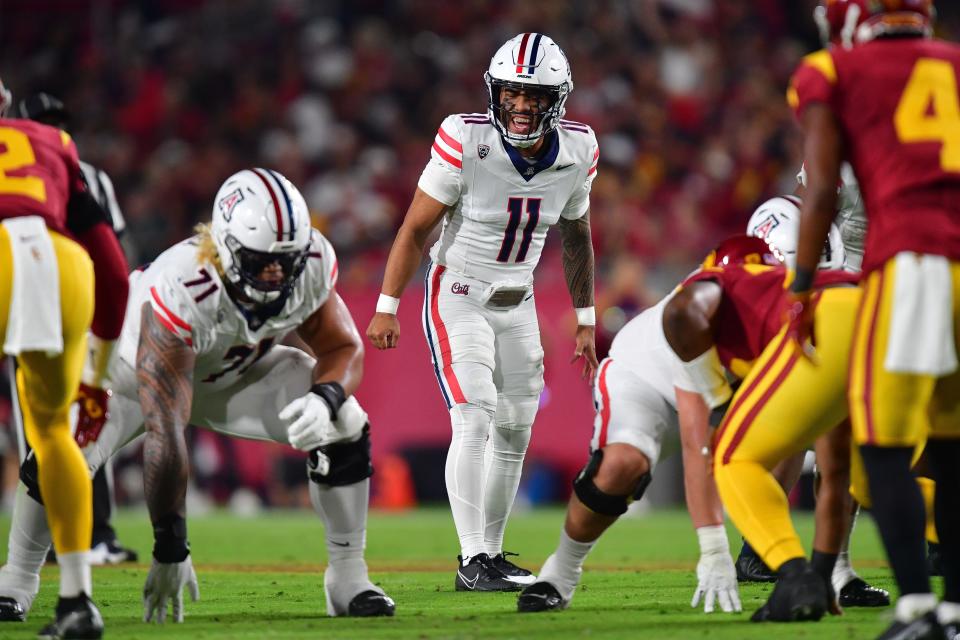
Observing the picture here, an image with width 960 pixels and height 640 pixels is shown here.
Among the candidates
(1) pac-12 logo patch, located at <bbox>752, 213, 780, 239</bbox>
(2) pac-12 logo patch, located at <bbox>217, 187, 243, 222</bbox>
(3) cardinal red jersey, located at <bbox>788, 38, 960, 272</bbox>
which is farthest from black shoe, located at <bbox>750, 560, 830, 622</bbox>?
(1) pac-12 logo patch, located at <bbox>752, 213, 780, 239</bbox>

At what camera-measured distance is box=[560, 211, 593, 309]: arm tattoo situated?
6086mm

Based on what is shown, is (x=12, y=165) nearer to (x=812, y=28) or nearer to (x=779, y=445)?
(x=779, y=445)

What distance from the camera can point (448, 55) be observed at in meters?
13.7

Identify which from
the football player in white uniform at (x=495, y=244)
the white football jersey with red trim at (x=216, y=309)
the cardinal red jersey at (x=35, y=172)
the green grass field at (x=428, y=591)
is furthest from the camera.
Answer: the football player in white uniform at (x=495, y=244)

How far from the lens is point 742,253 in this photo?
4.70 m

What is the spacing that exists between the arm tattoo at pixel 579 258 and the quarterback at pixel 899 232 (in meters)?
2.56

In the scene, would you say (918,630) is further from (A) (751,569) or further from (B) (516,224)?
(B) (516,224)

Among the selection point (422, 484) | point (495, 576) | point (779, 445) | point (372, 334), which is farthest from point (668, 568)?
point (422, 484)

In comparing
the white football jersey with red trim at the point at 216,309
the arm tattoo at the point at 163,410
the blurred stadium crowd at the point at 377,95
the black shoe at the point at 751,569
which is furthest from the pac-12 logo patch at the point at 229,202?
the blurred stadium crowd at the point at 377,95

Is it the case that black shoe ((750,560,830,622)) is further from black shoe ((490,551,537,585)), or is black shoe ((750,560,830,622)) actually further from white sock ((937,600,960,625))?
black shoe ((490,551,537,585))

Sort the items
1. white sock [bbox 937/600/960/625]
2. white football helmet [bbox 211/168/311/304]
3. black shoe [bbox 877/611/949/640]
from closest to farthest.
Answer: black shoe [bbox 877/611/949/640] → white sock [bbox 937/600/960/625] → white football helmet [bbox 211/168/311/304]

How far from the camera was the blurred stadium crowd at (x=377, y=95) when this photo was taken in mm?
12172

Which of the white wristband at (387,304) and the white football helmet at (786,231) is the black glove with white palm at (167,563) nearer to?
the white wristband at (387,304)

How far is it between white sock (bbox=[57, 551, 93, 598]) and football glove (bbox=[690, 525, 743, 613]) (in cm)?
183
